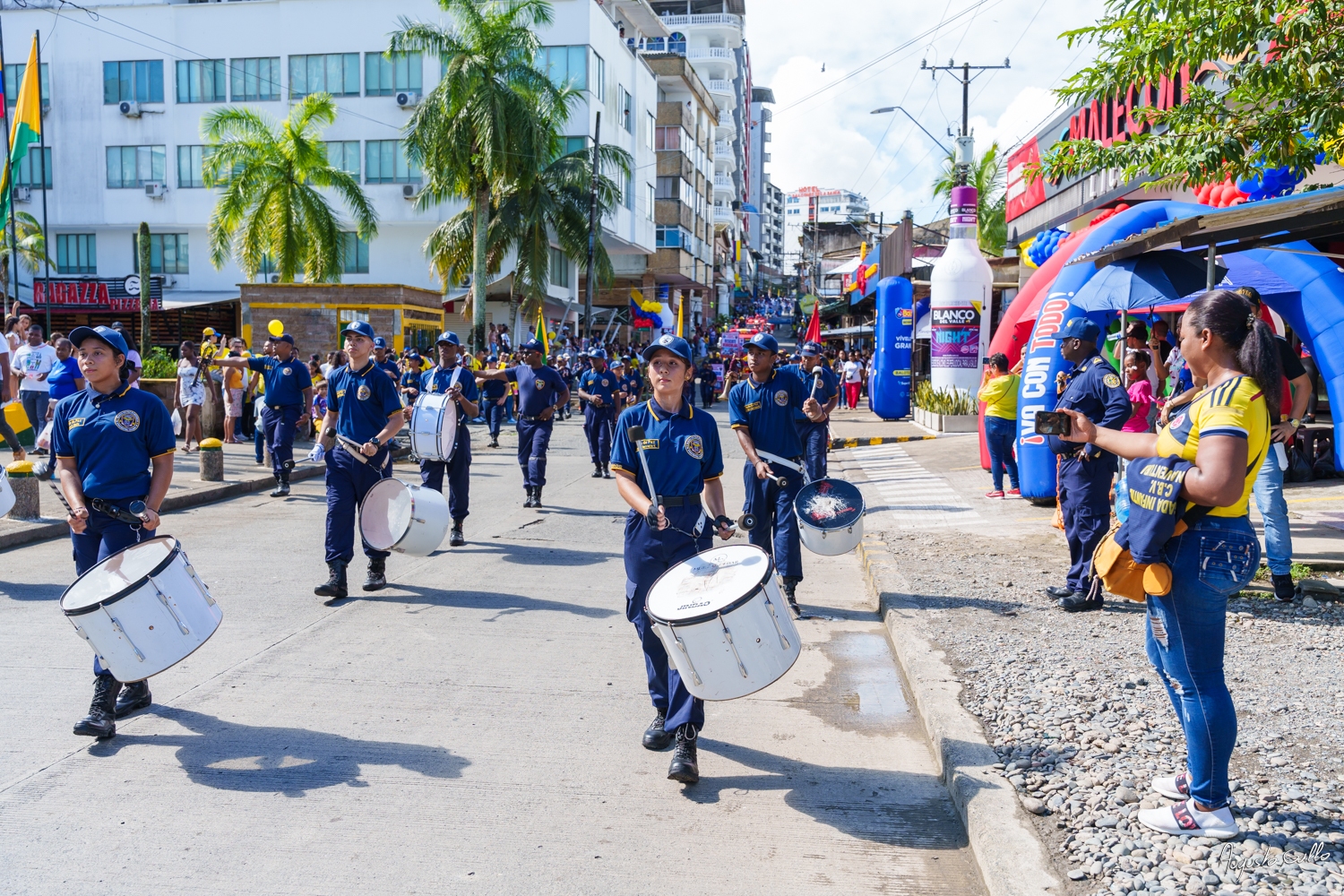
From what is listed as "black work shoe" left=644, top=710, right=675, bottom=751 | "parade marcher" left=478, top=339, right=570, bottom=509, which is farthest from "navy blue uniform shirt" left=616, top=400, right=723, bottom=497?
"parade marcher" left=478, top=339, right=570, bottom=509

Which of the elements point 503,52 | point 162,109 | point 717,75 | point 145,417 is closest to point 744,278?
point 717,75

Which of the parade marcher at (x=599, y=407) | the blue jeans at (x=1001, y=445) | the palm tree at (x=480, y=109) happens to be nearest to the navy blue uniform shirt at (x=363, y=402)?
the parade marcher at (x=599, y=407)

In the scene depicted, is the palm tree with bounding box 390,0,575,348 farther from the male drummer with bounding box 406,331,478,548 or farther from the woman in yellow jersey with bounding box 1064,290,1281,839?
the woman in yellow jersey with bounding box 1064,290,1281,839

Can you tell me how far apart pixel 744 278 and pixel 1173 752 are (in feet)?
426

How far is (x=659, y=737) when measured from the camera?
494cm

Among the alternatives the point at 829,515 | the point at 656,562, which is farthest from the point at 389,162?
the point at 656,562

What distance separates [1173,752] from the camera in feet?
14.9

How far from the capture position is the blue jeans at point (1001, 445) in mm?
12648

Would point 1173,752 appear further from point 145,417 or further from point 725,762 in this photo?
point 145,417

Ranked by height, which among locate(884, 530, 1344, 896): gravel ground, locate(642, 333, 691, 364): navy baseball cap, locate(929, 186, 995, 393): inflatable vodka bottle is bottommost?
locate(884, 530, 1344, 896): gravel ground

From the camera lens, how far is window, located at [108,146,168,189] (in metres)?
42.5

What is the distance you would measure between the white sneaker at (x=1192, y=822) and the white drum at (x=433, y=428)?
688 cm

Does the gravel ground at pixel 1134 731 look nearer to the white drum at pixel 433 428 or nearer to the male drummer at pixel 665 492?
the male drummer at pixel 665 492

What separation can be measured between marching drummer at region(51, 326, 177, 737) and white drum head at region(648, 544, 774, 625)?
8.40 feet
